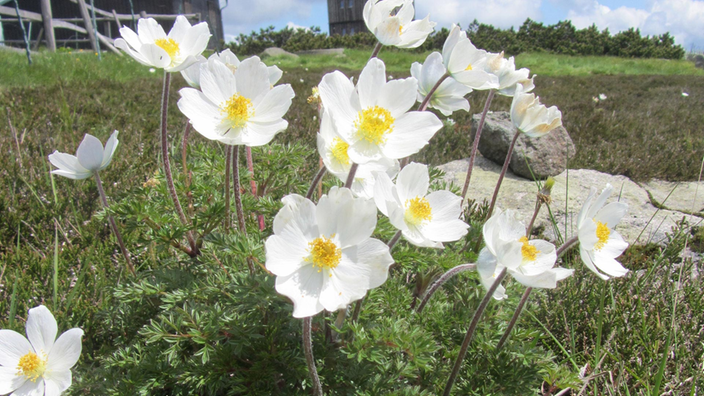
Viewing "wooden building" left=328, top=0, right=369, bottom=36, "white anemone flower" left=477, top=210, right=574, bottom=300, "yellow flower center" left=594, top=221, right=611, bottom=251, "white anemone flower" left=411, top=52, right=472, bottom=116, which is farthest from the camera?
"wooden building" left=328, top=0, right=369, bottom=36

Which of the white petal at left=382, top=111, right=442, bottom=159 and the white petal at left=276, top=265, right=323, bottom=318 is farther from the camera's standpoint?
the white petal at left=382, top=111, right=442, bottom=159

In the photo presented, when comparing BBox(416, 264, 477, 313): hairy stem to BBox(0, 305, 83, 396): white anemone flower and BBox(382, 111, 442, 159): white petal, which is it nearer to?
BBox(382, 111, 442, 159): white petal

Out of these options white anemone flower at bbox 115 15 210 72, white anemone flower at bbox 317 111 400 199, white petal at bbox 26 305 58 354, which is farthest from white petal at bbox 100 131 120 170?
white anemone flower at bbox 317 111 400 199

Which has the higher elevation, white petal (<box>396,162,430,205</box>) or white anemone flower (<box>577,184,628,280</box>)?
white petal (<box>396,162,430,205</box>)

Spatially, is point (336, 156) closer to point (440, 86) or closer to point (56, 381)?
point (440, 86)

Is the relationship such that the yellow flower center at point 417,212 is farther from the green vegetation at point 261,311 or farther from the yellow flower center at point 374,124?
the green vegetation at point 261,311

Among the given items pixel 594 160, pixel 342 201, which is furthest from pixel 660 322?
pixel 594 160

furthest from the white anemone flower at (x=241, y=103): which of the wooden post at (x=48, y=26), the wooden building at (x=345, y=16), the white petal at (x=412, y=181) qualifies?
the wooden building at (x=345, y=16)
